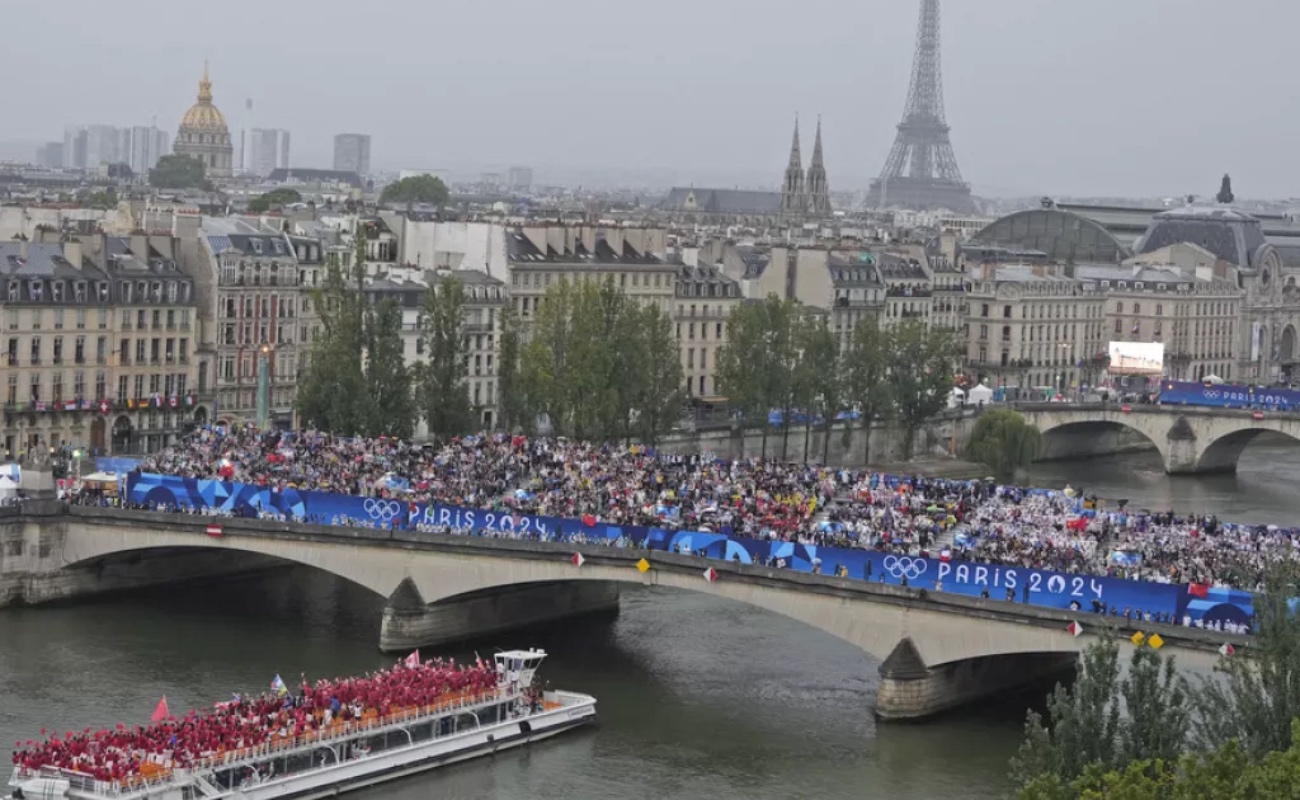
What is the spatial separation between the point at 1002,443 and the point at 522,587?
156 feet

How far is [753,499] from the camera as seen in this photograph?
237ft

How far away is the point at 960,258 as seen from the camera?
15212 cm

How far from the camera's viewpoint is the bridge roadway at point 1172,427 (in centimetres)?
12150

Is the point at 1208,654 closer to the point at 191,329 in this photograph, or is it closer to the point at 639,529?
the point at 639,529

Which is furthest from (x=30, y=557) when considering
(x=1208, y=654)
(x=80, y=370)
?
(x=1208, y=654)

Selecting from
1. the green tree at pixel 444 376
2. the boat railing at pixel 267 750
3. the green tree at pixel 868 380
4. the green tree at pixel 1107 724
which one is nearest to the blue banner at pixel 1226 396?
the green tree at pixel 868 380

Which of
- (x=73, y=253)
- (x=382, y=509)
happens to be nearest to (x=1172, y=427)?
(x=73, y=253)

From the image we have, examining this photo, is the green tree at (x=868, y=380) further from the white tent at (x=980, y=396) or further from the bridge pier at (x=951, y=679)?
the bridge pier at (x=951, y=679)

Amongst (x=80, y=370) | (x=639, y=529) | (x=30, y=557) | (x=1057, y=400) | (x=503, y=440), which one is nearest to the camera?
(x=639, y=529)

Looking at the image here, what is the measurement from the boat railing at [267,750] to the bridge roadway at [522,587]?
684 cm

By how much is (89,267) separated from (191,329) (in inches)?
188

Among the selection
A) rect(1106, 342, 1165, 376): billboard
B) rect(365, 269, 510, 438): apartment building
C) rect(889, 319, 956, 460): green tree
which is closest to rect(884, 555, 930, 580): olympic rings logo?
rect(365, 269, 510, 438): apartment building

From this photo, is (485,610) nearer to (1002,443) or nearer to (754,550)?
(754,550)

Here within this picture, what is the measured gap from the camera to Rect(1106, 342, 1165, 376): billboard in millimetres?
144000
